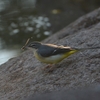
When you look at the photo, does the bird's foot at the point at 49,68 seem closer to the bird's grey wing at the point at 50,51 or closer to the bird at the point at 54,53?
the bird at the point at 54,53

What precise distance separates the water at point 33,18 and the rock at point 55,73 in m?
3.63

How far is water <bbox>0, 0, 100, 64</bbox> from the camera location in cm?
1095

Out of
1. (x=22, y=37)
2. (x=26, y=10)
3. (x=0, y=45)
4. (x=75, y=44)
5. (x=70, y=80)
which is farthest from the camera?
(x=26, y=10)

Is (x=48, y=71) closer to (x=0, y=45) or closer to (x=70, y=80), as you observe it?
(x=70, y=80)

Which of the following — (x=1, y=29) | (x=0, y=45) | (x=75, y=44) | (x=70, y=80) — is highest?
(x=1, y=29)

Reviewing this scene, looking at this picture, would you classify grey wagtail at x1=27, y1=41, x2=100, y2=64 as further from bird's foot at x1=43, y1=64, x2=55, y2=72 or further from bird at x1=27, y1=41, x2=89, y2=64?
bird's foot at x1=43, y1=64, x2=55, y2=72

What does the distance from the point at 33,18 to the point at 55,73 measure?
733 cm

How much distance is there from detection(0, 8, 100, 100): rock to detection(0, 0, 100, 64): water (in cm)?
363

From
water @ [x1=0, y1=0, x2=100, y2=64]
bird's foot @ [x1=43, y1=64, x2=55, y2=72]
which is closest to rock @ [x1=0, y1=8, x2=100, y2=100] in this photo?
bird's foot @ [x1=43, y1=64, x2=55, y2=72]

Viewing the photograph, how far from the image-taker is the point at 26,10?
13109 mm

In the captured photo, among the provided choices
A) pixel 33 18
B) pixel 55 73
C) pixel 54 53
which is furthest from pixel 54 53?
pixel 33 18


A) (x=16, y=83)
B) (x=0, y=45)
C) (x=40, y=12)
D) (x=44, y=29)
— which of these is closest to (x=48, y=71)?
(x=16, y=83)

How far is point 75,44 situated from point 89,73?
4.39 feet

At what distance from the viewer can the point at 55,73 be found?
5375 millimetres
